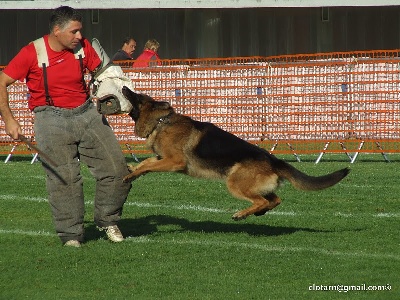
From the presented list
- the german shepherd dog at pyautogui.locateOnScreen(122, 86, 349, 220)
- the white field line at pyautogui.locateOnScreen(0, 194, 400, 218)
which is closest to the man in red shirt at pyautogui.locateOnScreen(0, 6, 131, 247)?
the german shepherd dog at pyautogui.locateOnScreen(122, 86, 349, 220)

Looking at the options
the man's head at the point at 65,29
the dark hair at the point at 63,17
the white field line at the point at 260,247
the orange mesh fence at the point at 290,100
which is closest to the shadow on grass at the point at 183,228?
the white field line at the point at 260,247

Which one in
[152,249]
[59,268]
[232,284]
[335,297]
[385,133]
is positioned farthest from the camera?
[385,133]

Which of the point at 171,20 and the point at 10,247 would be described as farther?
the point at 171,20

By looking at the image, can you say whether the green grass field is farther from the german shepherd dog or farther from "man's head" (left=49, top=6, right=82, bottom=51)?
"man's head" (left=49, top=6, right=82, bottom=51)

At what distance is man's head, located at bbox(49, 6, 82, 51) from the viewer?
8.36 m

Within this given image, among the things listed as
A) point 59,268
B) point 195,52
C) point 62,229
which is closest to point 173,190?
point 62,229

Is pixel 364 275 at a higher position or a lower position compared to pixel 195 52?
lower

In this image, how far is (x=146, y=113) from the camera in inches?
371

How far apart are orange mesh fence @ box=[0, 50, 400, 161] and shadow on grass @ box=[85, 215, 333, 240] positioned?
260 inches

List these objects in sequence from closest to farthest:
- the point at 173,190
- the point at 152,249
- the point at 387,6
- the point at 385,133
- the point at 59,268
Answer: the point at 59,268, the point at 152,249, the point at 173,190, the point at 385,133, the point at 387,6

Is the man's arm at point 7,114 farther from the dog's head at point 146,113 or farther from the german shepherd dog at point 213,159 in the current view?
the dog's head at point 146,113

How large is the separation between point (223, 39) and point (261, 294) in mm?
19933

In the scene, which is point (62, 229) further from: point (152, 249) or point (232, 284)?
point (232, 284)

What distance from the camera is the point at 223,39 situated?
2619cm
